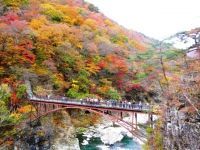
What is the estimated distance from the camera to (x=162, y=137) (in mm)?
16672

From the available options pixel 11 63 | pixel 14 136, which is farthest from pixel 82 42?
pixel 14 136

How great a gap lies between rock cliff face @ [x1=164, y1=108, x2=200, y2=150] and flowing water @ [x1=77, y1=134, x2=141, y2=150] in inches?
634

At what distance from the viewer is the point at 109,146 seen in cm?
3206

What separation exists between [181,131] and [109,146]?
1814 cm

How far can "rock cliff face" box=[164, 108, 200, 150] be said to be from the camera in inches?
530

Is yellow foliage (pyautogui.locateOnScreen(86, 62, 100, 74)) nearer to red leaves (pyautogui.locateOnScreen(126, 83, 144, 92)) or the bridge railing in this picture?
red leaves (pyautogui.locateOnScreen(126, 83, 144, 92))

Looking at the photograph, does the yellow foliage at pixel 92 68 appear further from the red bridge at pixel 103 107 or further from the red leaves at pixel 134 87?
the red bridge at pixel 103 107

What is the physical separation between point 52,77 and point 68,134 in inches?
276

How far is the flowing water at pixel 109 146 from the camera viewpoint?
3148 centimetres

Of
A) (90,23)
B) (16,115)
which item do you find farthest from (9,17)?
(16,115)

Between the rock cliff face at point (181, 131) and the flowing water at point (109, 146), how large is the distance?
1611 cm

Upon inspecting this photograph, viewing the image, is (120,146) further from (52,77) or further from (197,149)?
(197,149)

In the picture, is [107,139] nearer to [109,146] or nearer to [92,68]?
[109,146]

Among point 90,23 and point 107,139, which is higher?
point 90,23
